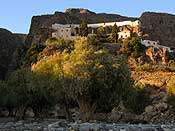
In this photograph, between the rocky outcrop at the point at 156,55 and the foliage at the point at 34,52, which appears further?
the foliage at the point at 34,52

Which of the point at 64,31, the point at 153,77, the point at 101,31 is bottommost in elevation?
the point at 153,77

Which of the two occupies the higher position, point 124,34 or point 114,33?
point 124,34

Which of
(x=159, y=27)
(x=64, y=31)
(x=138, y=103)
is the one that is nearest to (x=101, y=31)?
(x=64, y=31)

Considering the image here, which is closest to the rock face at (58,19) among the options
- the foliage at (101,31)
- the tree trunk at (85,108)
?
the foliage at (101,31)

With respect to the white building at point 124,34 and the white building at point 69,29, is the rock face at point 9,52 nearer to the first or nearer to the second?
the white building at point 69,29

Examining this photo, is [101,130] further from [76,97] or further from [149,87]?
[149,87]

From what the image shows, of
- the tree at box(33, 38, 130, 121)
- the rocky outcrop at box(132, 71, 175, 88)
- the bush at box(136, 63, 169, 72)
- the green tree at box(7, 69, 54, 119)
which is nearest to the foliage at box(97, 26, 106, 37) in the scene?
the bush at box(136, 63, 169, 72)

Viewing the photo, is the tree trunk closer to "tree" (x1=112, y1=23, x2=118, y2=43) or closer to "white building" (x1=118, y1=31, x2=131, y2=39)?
"tree" (x1=112, y1=23, x2=118, y2=43)

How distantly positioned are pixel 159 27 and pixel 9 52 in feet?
177

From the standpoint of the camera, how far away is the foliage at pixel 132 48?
123188 mm

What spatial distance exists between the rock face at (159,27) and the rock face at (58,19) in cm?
1273

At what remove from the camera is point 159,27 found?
164500mm

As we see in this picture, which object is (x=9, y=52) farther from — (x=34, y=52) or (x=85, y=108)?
(x=85, y=108)

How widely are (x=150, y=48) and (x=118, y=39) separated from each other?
38.1 feet
